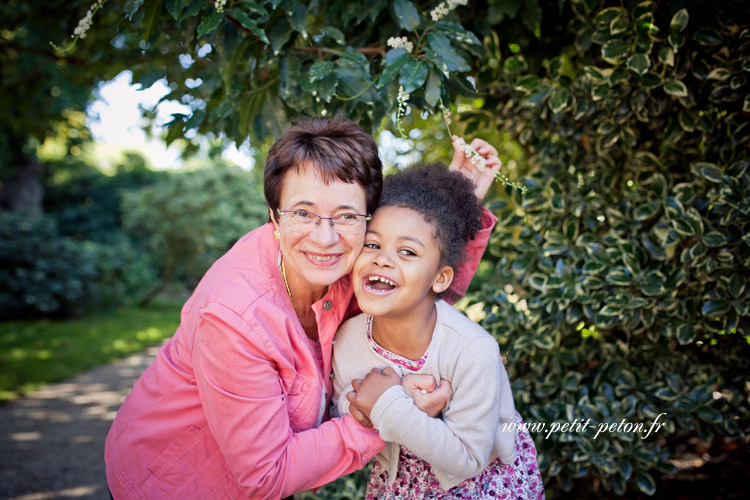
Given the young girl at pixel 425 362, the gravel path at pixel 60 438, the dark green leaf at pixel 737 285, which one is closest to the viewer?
the young girl at pixel 425 362

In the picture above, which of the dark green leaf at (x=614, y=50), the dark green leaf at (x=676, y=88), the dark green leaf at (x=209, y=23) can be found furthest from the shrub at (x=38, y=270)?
the dark green leaf at (x=676, y=88)

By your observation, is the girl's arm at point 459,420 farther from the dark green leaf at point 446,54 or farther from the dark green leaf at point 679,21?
the dark green leaf at point 679,21

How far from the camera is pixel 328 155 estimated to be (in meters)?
1.78

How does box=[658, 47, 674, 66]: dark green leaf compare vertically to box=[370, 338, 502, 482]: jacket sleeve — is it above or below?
above

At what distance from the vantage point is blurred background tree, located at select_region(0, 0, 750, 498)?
2.17 metres

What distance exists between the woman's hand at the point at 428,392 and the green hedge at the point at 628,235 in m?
1.08

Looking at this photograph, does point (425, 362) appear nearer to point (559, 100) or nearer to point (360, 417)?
point (360, 417)

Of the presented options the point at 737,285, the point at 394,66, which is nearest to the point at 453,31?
the point at 394,66

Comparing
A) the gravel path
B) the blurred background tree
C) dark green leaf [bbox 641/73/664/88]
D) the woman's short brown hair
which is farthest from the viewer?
the gravel path

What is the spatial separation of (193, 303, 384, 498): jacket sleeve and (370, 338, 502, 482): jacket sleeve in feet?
1.02

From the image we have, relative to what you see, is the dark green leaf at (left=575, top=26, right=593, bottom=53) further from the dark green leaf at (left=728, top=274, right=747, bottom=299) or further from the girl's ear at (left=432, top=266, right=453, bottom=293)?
the girl's ear at (left=432, top=266, right=453, bottom=293)

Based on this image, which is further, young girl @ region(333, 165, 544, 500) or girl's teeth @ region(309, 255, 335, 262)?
girl's teeth @ region(309, 255, 335, 262)

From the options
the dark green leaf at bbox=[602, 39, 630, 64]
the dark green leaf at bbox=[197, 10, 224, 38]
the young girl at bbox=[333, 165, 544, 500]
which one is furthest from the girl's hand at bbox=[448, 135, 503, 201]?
the dark green leaf at bbox=[197, 10, 224, 38]

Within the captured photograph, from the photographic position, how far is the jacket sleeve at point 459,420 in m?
1.63
